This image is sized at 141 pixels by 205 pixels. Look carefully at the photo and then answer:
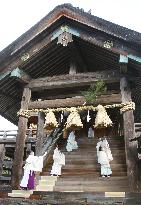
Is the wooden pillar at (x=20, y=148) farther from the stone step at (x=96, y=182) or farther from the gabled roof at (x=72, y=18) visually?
the gabled roof at (x=72, y=18)

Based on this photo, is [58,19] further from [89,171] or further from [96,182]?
[96,182]

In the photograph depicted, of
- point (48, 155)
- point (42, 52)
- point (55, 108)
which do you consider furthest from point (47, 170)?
point (42, 52)

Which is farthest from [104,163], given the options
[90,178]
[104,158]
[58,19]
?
A: [58,19]

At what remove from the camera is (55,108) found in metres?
9.37

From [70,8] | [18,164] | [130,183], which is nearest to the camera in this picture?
[130,183]

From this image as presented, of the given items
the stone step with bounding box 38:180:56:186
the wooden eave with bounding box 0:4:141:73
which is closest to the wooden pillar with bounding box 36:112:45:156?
the stone step with bounding box 38:180:56:186

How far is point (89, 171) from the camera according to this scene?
871 centimetres

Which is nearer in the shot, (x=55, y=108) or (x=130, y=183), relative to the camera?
(x=130, y=183)

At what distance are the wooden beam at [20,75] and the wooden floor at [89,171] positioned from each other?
2.71 m

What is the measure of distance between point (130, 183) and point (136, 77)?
314 cm

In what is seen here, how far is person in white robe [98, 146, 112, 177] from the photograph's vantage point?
8.19 metres

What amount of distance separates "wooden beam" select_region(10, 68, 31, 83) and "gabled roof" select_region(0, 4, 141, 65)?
55cm

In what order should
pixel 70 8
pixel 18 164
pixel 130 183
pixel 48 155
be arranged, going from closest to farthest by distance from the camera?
pixel 130 183 < pixel 18 164 < pixel 70 8 < pixel 48 155

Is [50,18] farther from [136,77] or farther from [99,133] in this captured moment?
[99,133]
